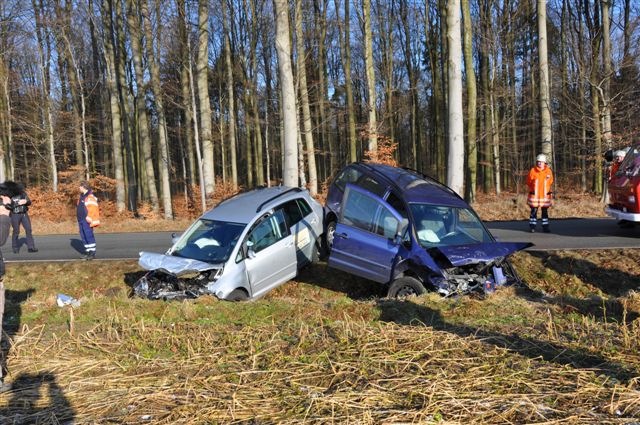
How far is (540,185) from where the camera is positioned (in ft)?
39.6

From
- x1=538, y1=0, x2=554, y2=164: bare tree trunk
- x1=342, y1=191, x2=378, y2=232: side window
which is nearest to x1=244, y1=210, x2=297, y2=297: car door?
x1=342, y1=191, x2=378, y2=232: side window

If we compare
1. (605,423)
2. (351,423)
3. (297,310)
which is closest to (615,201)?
(297,310)

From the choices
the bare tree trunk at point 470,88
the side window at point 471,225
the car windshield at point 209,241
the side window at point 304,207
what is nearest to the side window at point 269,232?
the car windshield at point 209,241

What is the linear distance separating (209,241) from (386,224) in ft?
10.5

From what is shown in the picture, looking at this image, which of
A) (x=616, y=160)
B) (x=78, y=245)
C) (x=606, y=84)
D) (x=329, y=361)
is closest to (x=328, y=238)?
(x=329, y=361)

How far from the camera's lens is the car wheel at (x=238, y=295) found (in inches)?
320

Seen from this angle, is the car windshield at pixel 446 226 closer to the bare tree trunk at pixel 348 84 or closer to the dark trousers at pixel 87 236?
the dark trousers at pixel 87 236

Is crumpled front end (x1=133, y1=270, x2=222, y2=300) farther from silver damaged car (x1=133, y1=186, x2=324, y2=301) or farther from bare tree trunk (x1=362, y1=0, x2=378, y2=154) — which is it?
bare tree trunk (x1=362, y1=0, x2=378, y2=154)

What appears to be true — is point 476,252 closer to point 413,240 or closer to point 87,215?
point 413,240

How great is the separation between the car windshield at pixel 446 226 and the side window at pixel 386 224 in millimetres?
346

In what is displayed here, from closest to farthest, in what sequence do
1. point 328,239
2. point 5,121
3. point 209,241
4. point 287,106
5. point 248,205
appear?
1. point 209,241
2. point 248,205
3. point 328,239
4. point 287,106
5. point 5,121

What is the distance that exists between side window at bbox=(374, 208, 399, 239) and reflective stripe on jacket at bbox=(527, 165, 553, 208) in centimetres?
560

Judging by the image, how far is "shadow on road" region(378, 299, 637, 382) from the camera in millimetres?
3969

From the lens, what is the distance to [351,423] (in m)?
3.17
